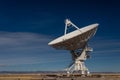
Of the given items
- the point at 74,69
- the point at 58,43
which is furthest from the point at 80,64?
the point at 58,43

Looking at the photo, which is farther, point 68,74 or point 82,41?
point 68,74

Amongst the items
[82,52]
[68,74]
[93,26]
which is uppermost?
[93,26]

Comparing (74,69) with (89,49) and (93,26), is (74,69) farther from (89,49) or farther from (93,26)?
(93,26)

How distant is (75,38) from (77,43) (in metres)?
3.69

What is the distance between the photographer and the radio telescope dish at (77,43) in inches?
2501

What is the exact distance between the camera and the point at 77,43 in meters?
67.3

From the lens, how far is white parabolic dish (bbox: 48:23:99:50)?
63.2 metres

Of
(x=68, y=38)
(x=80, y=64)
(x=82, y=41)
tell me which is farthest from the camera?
(x=80, y=64)

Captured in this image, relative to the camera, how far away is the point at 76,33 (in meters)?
64.3

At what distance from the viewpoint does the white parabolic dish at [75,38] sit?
6325cm

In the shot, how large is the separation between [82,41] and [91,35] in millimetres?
2772

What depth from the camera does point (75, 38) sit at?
63906 millimetres

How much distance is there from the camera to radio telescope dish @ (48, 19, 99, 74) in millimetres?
63531

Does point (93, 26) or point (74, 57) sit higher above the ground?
point (93, 26)
